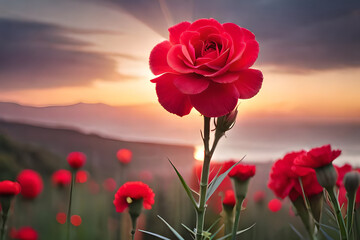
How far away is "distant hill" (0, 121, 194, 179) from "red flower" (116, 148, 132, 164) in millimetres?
19

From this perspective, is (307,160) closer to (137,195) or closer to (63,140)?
(137,195)

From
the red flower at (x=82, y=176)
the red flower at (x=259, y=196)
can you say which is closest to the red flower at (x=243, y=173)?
the red flower at (x=259, y=196)

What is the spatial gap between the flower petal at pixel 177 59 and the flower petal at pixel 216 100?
0.09 feet

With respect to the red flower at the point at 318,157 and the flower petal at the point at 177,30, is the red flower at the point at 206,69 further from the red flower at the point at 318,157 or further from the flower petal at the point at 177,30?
the red flower at the point at 318,157

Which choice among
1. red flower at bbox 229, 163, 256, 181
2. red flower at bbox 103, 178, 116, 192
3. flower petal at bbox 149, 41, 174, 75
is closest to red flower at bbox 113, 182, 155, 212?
red flower at bbox 229, 163, 256, 181

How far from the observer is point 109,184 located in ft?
3.79

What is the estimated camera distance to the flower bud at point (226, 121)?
416 millimetres

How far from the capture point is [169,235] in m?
1.04

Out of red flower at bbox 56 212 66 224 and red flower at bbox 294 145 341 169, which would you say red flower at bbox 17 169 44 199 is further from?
red flower at bbox 294 145 341 169

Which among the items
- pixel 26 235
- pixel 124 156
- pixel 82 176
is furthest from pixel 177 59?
pixel 82 176

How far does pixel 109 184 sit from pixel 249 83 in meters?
0.82

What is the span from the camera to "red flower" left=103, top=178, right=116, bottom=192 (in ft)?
3.73

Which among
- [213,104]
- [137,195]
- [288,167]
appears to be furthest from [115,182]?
[213,104]

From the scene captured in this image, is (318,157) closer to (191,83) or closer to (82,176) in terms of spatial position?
(191,83)
